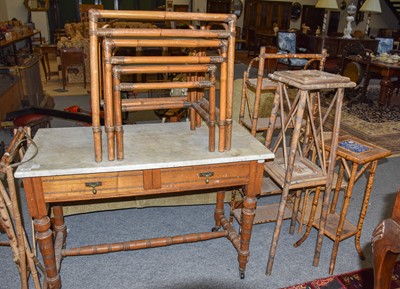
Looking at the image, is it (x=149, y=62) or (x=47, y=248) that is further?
(x=47, y=248)

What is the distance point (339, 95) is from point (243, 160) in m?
0.72

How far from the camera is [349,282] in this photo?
95.0 inches

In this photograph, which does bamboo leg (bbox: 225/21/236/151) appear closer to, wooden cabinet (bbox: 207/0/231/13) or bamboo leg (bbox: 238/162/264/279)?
bamboo leg (bbox: 238/162/264/279)

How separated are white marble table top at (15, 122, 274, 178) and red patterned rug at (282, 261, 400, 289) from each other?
1036 millimetres

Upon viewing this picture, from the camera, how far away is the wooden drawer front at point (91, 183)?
1771 mm

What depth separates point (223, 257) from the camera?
260cm

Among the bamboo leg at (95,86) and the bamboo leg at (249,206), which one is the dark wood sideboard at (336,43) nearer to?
the bamboo leg at (249,206)

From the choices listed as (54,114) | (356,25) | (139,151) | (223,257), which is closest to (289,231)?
(223,257)

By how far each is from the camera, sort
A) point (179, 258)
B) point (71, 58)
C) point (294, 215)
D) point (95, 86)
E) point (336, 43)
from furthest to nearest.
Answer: point (336, 43) → point (71, 58) → point (294, 215) → point (179, 258) → point (95, 86)

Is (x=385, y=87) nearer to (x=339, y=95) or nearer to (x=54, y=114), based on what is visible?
(x=339, y=95)

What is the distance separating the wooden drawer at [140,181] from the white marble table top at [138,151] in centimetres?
6

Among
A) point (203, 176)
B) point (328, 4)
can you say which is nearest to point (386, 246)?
Result: point (203, 176)

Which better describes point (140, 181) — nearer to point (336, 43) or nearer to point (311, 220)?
point (311, 220)

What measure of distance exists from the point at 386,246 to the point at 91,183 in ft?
4.54
